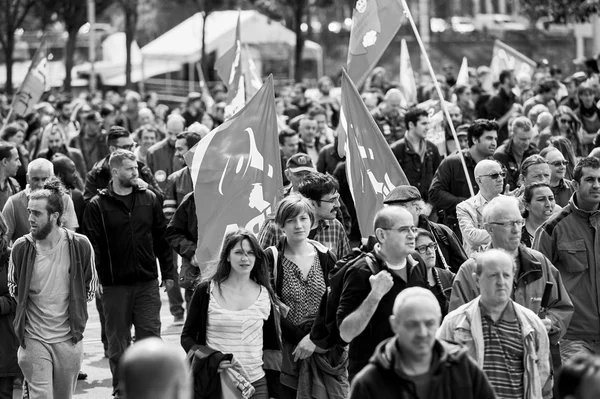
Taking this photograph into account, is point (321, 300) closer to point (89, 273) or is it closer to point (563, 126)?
point (89, 273)

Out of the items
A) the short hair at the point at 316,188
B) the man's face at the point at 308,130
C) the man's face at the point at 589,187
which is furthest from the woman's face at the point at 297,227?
the man's face at the point at 308,130

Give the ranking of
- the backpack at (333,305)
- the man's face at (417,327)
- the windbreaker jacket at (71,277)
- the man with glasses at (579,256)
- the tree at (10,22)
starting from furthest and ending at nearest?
1. the tree at (10,22)
2. the windbreaker jacket at (71,277)
3. the man with glasses at (579,256)
4. the backpack at (333,305)
5. the man's face at (417,327)

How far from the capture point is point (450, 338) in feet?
23.9

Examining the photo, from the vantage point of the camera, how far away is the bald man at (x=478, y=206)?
9992 millimetres

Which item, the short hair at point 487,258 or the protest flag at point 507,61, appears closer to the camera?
the short hair at point 487,258

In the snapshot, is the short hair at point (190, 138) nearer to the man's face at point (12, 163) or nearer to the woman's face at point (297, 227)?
the man's face at point (12, 163)

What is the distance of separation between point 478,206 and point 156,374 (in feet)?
19.3

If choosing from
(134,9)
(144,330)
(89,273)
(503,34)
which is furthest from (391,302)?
(503,34)

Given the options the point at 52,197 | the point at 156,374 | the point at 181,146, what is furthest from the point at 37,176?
the point at 156,374

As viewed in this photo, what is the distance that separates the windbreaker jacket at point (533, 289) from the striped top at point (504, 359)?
23.0 inches

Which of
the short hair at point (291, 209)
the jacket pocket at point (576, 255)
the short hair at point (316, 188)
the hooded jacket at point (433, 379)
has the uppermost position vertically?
the short hair at point (316, 188)

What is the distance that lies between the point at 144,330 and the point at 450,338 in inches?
168

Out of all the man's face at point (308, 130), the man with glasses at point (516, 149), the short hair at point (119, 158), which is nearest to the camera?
the short hair at point (119, 158)

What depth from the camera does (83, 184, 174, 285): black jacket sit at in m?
11.0
